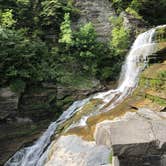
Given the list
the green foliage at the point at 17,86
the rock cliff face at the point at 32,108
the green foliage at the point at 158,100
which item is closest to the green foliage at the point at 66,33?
the rock cliff face at the point at 32,108

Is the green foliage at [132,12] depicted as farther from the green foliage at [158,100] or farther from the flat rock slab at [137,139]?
the flat rock slab at [137,139]

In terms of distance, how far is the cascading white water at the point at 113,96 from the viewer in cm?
909

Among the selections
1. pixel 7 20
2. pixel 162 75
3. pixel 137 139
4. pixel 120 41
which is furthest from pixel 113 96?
pixel 137 139

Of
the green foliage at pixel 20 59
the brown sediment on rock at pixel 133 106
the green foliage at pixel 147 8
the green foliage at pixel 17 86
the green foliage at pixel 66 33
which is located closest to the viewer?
the brown sediment on rock at pixel 133 106

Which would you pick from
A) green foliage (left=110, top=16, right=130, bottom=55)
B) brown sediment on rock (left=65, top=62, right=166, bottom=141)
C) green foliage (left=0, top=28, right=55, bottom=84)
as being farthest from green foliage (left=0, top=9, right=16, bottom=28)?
brown sediment on rock (left=65, top=62, right=166, bottom=141)

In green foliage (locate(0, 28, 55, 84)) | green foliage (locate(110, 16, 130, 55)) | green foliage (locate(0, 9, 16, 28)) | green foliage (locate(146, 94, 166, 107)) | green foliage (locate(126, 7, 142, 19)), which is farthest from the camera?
green foliage (locate(126, 7, 142, 19))

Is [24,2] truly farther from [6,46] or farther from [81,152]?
[81,152]

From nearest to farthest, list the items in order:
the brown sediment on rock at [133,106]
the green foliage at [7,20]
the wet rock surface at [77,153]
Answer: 1. the wet rock surface at [77,153]
2. the brown sediment on rock at [133,106]
3. the green foliage at [7,20]

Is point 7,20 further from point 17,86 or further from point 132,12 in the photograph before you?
point 132,12

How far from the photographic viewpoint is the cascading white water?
9.09m

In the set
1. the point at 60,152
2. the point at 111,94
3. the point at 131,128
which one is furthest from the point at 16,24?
the point at 131,128

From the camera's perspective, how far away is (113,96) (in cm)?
1145

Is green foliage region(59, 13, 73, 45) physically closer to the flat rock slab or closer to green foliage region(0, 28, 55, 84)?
green foliage region(0, 28, 55, 84)

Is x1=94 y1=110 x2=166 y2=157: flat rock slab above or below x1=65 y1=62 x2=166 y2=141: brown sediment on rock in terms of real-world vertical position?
above
